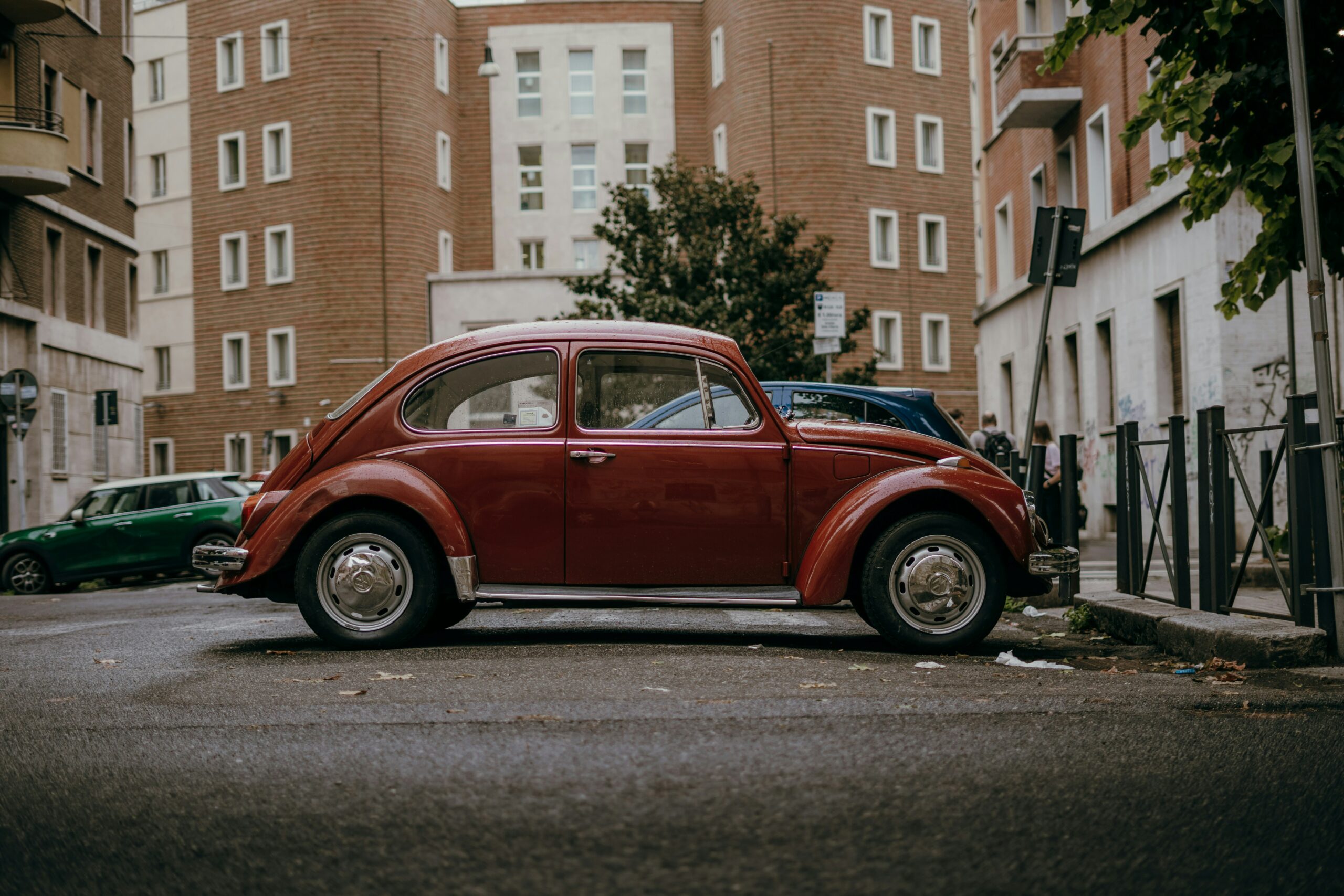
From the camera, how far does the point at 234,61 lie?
5197cm

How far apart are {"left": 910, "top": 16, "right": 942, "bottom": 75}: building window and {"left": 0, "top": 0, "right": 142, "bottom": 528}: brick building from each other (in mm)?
25619

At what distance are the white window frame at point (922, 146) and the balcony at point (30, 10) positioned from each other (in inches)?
1123

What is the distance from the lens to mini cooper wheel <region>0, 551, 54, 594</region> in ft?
66.2

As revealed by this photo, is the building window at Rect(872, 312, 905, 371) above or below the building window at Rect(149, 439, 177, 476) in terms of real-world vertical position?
above

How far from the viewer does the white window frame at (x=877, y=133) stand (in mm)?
49000

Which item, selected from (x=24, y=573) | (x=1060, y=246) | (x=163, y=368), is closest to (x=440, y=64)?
(x=163, y=368)

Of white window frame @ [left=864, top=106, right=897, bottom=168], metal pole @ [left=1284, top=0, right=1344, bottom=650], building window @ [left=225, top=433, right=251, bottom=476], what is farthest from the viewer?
building window @ [left=225, top=433, right=251, bottom=476]

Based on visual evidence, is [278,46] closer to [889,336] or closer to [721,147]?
[721,147]

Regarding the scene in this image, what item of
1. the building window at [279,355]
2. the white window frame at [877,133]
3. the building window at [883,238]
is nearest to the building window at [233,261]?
the building window at [279,355]

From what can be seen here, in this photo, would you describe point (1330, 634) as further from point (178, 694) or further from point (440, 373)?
point (178, 694)

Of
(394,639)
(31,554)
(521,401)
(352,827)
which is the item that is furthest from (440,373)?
(31,554)

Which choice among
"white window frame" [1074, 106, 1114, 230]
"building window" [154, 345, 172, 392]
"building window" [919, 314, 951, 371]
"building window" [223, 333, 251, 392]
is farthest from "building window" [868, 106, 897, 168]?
"building window" [154, 345, 172, 392]

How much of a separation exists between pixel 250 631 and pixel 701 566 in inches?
135

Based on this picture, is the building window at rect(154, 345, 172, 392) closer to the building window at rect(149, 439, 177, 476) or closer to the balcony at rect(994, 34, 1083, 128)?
the building window at rect(149, 439, 177, 476)
